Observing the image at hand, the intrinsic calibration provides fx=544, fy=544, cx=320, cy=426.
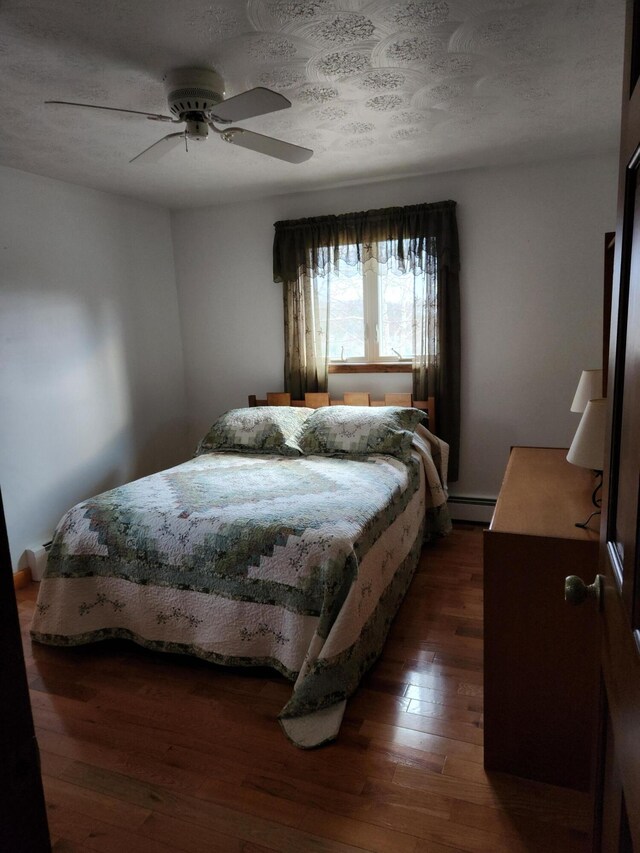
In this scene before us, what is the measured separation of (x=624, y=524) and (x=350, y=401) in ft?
10.1

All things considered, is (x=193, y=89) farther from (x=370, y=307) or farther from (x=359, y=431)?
(x=370, y=307)

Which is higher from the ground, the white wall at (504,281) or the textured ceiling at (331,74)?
the textured ceiling at (331,74)

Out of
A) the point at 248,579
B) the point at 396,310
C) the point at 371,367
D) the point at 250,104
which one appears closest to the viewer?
the point at 250,104

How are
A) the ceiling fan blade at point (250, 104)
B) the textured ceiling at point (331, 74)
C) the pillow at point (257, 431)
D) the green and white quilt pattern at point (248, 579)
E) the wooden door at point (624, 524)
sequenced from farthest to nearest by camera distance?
the pillow at point (257, 431) < the green and white quilt pattern at point (248, 579) < the ceiling fan blade at point (250, 104) < the textured ceiling at point (331, 74) < the wooden door at point (624, 524)

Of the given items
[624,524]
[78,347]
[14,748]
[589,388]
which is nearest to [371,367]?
[589,388]

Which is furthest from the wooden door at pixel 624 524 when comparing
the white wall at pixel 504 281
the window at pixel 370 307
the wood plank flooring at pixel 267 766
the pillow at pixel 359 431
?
the window at pixel 370 307

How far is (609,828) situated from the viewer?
2.94 feet

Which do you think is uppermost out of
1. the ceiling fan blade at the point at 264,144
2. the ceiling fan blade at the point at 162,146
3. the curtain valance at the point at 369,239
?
the ceiling fan blade at the point at 162,146

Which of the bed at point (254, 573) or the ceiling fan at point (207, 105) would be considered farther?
the bed at point (254, 573)

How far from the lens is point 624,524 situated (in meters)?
0.82

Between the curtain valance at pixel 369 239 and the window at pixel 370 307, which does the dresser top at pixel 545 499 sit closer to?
the window at pixel 370 307

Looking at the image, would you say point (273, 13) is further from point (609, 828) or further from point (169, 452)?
point (169, 452)

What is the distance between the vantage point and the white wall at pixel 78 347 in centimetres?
307

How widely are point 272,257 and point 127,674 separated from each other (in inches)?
115
